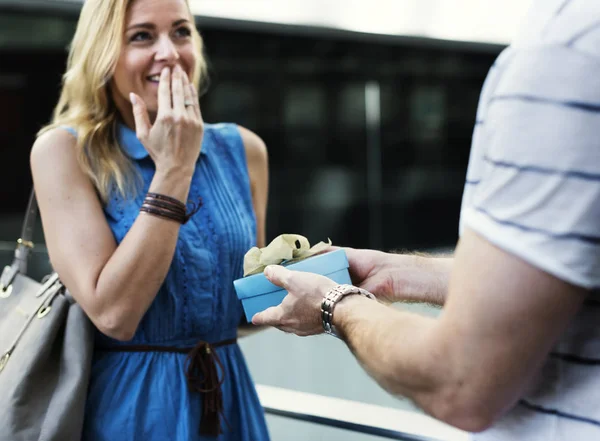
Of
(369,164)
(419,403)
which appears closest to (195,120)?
(419,403)

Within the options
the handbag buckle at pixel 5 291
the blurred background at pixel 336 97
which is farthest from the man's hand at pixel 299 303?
the blurred background at pixel 336 97

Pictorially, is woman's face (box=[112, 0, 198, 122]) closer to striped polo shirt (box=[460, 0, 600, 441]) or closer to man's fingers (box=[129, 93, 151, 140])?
man's fingers (box=[129, 93, 151, 140])

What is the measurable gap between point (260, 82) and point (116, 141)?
4.32 metres

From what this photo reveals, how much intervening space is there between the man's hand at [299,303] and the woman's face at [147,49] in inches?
35.7

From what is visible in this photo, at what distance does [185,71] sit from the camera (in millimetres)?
2010

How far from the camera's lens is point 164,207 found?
5.54 feet

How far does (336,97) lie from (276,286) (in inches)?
200

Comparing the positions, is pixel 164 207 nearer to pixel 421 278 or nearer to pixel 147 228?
pixel 147 228

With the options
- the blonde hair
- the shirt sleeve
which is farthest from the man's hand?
the blonde hair

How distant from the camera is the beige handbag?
5.11 ft

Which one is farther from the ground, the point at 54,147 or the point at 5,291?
the point at 54,147

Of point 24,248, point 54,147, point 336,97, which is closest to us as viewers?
point 54,147

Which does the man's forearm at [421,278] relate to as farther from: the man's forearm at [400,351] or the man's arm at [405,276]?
the man's forearm at [400,351]

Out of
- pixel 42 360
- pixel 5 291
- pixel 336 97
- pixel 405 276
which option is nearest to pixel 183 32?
pixel 5 291
